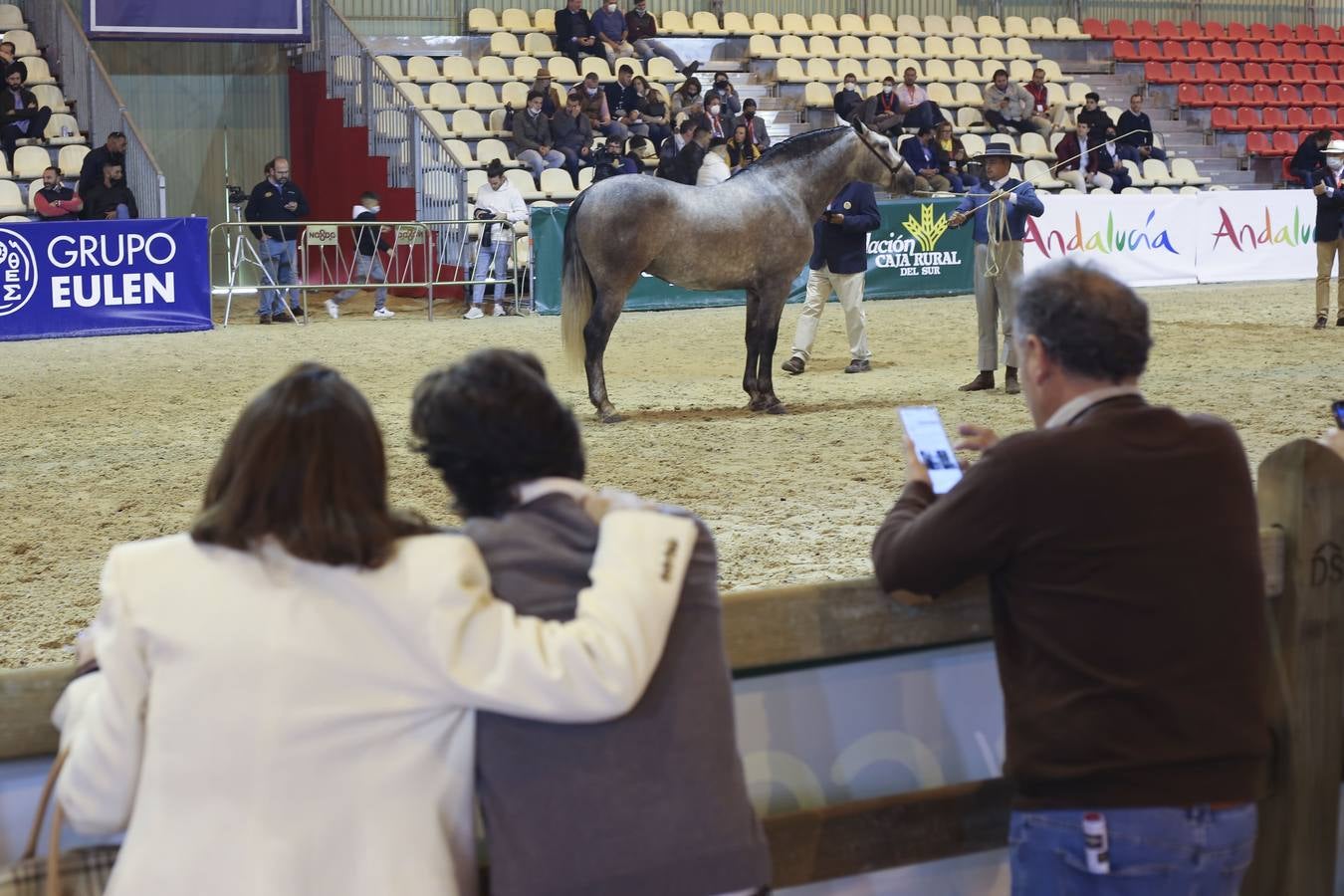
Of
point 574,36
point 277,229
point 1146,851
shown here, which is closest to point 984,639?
point 1146,851

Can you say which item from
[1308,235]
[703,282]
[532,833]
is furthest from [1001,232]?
[1308,235]

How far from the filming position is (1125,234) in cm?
1903

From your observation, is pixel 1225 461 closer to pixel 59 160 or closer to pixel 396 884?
pixel 396 884

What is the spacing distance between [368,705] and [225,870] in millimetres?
264

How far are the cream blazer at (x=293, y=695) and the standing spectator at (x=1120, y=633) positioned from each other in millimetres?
657

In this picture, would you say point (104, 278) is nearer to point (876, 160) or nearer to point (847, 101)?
point (876, 160)

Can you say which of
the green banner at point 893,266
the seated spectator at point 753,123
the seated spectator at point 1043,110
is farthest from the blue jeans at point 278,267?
the seated spectator at point 1043,110

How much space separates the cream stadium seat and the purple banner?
43.6 ft

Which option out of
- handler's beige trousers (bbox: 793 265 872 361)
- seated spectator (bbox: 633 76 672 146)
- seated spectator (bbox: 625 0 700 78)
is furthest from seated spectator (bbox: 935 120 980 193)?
handler's beige trousers (bbox: 793 265 872 361)

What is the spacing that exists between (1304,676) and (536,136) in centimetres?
1832

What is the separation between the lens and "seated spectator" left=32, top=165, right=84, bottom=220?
16.4 meters

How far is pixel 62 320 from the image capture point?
48.7 feet

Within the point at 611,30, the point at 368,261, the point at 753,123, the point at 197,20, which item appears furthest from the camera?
the point at 611,30

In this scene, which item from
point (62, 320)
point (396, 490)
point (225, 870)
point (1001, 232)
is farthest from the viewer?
point (62, 320)
